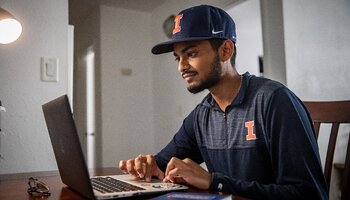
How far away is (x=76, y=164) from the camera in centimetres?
64

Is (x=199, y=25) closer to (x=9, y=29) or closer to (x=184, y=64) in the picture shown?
(x=184, y=64)

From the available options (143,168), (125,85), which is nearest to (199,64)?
(143,168)

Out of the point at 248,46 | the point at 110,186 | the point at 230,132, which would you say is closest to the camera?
the point at 110,186

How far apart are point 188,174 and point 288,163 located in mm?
245

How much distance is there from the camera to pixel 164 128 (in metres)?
3.74

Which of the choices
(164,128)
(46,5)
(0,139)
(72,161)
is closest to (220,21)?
(72,161)

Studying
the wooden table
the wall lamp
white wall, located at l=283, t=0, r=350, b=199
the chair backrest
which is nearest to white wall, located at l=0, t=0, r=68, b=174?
the wall lamp

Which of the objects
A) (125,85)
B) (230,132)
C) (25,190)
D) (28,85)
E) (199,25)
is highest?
(125,85)

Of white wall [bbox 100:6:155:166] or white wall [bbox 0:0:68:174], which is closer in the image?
white wall [bbox 0:0:68:174]

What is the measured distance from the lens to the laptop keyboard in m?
0.73

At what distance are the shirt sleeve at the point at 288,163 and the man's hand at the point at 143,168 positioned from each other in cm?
22

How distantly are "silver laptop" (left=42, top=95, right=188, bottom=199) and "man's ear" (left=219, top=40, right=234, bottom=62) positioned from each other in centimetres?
54

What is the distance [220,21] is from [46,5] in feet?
3.23

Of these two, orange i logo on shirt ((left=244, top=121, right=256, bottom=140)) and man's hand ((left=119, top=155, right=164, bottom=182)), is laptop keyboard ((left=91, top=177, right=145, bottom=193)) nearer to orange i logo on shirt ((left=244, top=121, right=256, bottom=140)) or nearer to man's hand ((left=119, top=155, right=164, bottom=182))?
man's hand ((left=119, top=155, right=164, bottom=182))
